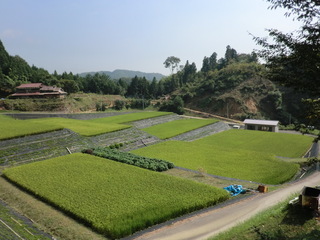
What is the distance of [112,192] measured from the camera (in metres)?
15.5

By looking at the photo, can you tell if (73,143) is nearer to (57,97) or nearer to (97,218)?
(97,218)

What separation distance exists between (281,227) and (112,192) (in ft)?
30.4

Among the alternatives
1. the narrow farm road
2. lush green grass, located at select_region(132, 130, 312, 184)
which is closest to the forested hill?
lush green grass, located at select_region(132, 130, 312, 184)

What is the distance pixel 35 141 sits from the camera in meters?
25.3

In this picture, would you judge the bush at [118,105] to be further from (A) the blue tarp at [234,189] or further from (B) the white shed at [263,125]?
(A) the blue tarp at [234,189]

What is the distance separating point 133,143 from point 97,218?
59.7 feet

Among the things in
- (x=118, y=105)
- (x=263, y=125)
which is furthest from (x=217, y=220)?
(x=118, y=105)

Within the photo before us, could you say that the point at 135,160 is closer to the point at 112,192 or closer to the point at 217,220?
the point at 112,192

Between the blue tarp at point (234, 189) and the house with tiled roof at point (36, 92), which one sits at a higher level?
the house with tiled roof at point (36, 92)

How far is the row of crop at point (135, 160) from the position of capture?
2051cm

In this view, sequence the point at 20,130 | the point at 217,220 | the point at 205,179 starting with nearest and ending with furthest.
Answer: the point at 217,220 → the point at 205,179 → the point at 20,130

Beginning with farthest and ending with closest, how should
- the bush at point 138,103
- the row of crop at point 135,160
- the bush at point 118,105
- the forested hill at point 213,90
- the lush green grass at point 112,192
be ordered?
the bush at point 138,103 < the bush at point 118,105 < the forested hill at point 213,90 < the row of crop at point 135,160 < the lush green grass at point 112,192

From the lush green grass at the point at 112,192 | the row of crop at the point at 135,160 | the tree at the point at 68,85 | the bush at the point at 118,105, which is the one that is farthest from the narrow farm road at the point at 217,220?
the tree at the point at 68,85

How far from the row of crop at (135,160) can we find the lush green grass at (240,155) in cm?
231
